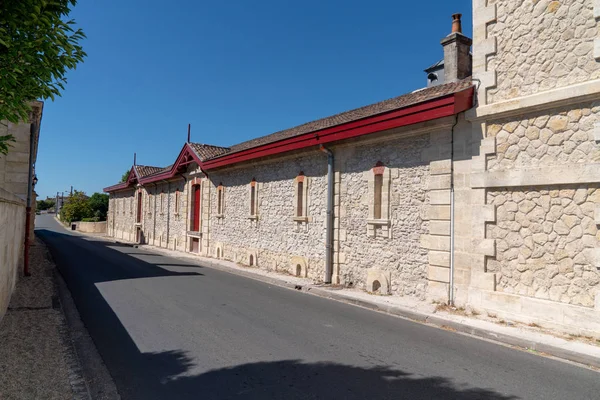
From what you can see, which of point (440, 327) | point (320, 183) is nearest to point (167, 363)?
point (440, 327)

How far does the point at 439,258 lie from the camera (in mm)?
8016

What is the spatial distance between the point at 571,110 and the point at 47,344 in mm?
8402

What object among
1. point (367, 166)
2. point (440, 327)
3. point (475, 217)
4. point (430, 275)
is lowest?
point (440, 327)

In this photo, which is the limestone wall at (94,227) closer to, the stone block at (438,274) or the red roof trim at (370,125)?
the red roof trim at (370,125)

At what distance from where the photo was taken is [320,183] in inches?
451

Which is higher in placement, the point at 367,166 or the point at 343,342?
the point at 367,166

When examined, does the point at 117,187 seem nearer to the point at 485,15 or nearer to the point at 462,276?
the point at 462,276

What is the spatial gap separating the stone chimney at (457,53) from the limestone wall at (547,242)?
18.0 ft

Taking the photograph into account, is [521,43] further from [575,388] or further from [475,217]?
[575,388]

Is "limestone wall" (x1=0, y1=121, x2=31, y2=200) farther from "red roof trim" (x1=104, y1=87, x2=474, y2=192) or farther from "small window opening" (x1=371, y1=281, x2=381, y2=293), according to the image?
"small window opening" (x1=371, y1=281, x2=381, y2=293)

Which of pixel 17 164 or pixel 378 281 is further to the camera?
pixel 17 164

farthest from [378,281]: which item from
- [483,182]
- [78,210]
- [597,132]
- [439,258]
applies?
[78,210]

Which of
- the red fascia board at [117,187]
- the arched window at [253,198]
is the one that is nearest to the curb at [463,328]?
the arched window at [253,198]

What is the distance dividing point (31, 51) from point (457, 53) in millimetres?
10630
